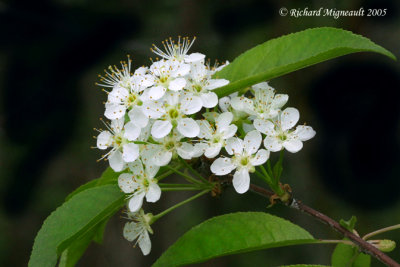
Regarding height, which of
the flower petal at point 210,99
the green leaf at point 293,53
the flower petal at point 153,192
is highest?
the green leaf at point 293,53

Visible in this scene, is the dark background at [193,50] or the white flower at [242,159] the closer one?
the white flower at [242,159]

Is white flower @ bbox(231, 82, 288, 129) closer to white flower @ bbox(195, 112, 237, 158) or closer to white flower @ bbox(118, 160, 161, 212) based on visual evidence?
white flower @ bbox(195, 112, 237, 158)

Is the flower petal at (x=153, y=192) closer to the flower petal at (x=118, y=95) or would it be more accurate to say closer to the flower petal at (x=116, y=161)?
the flower petal at (x=116, y=161)

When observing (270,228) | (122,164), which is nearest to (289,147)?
(270,228)

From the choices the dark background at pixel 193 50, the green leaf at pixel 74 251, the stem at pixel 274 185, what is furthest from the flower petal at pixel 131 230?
the dark background at pixel 193 50

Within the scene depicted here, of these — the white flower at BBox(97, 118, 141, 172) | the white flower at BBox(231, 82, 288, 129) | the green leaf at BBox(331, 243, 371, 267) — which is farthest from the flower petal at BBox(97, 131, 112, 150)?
the green leaf at BBox(331, 243, 371, 267)

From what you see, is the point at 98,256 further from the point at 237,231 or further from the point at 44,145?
the point at 237,231

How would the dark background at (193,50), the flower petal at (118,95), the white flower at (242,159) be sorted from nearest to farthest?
1. the white flower at (242,159)
2. the flower petal at (118,95)
3. the dark background at (193,50)
